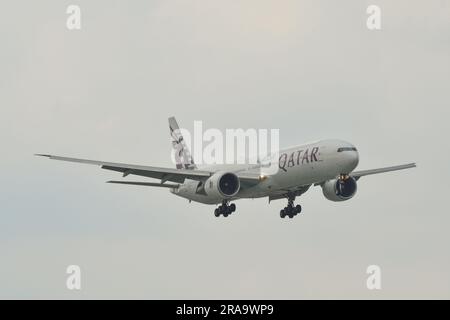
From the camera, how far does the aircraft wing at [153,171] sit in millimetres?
83562

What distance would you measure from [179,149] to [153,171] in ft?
58.4

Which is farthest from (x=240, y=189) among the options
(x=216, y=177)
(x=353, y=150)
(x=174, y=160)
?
→ (x=174, y=160)

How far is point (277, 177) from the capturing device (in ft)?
279

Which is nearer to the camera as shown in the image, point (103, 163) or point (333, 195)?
point (103, 163)

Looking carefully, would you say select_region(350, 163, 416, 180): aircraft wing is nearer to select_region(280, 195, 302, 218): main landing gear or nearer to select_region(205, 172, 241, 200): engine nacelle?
select_region(280, 195, 302, 218): main landing gear

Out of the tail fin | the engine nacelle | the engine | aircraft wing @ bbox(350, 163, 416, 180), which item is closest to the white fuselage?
the engine nacelle

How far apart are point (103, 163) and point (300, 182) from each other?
12.6m

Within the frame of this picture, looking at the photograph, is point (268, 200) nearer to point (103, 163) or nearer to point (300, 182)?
point (300, 182)

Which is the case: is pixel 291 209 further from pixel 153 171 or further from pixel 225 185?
pixel 153 171

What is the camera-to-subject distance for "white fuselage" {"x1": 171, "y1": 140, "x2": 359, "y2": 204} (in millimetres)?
81938

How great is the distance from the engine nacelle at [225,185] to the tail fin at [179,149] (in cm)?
1427

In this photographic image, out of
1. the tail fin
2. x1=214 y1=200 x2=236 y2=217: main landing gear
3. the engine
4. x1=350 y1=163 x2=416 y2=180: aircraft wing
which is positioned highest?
the tail fin

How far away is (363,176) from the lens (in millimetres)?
94250

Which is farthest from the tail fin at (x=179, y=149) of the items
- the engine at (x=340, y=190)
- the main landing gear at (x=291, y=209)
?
the engine at (x=340, y=190)
